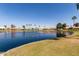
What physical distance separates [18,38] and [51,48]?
24.8 inches

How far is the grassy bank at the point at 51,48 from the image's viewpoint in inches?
157

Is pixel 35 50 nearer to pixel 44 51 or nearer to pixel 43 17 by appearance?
pixel 44 51

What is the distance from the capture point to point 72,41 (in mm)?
4125

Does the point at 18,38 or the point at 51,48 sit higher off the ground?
the point at 18,38

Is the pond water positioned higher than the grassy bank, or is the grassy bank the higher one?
the pond water

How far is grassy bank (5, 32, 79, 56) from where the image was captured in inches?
157

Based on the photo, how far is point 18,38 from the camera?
4172 millimetres

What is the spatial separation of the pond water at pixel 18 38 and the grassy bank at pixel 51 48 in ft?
0.26

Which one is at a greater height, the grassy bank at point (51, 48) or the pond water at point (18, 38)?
the pond water at point (18, 38)

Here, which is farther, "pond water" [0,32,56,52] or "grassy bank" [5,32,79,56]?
"pond water" [0,32,56,52]

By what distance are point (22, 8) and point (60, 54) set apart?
1060 millimetres

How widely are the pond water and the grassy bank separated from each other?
8 cm

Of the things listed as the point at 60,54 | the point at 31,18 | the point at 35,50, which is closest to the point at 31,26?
the point at 31,18

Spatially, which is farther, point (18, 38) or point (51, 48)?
point (18, 38)
